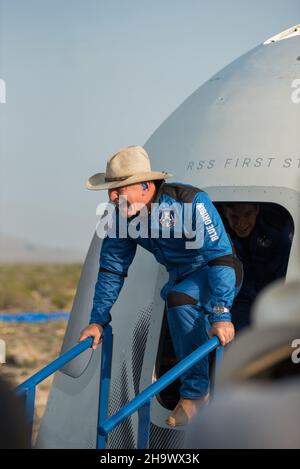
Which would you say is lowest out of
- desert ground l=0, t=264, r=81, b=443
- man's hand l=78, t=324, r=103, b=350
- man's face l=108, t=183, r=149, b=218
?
desert ground l=0, t=264, r=81, b=443

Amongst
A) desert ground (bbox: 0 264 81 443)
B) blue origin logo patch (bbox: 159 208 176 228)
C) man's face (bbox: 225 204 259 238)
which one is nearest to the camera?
blue origin logo patch (bbox: 159 208 176 228)

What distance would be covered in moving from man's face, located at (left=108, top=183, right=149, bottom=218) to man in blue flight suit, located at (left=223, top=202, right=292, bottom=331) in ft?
4.17

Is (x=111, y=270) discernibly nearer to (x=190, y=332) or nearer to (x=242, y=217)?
(x=190, y=332)

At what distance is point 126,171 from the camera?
4793mm

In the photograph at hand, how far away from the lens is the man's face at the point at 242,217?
19.2 ft

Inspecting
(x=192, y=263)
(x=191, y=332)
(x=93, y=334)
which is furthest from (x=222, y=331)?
(x=93, y=334)

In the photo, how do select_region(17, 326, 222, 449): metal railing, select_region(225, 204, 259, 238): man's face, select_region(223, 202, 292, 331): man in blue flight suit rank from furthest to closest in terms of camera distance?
1. select_region(223, 202, 292, 331): man in blue flight suit
2. select_region(225, 204, 259, 238): man's face
3. select_region(17, 326, 222, 449): metal railing

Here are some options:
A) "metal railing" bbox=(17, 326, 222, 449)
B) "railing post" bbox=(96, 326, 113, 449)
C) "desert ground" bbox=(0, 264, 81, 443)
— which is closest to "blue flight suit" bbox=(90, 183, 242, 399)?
"metal railing" bbox=(17, 326, 222, 449)

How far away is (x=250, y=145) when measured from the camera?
542 centimetres

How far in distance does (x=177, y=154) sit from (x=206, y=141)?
10.9 inches

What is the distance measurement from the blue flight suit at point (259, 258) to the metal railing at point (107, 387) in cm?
126

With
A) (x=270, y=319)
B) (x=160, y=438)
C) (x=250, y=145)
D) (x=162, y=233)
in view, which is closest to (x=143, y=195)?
(x=162, y=233)

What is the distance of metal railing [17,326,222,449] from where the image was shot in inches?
155

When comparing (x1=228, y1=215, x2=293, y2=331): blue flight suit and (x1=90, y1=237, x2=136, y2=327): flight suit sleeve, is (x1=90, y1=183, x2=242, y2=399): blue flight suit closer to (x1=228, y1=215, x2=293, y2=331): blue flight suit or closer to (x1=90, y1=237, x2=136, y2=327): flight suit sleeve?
(x1=90, y1=237, x2=136, y2=327): flight suit sleeve
